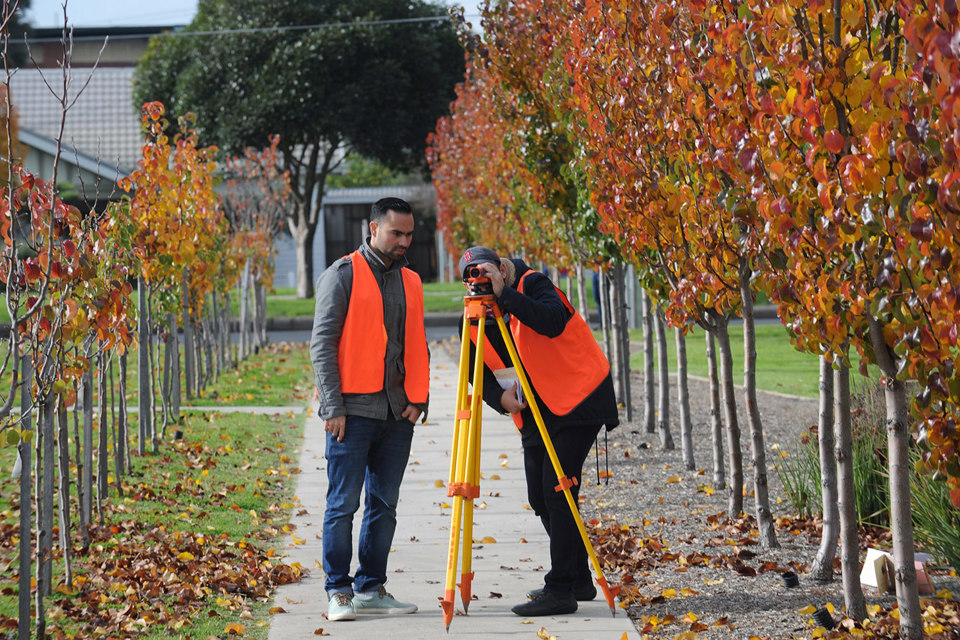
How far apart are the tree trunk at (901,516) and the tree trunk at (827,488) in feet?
3.82

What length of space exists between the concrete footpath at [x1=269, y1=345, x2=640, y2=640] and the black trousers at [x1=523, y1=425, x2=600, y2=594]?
0.59 feet

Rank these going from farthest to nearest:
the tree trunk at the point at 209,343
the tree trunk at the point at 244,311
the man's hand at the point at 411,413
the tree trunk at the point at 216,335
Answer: the tree trunk at the point at 244,311 → the tree trunk at the point at 216,335 → the tree trunk at the point at 209,343 → the man's hand at the point at 411,413

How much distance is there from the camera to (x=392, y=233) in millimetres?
5336

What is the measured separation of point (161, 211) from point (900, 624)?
7036 mm

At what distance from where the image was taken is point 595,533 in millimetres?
7062

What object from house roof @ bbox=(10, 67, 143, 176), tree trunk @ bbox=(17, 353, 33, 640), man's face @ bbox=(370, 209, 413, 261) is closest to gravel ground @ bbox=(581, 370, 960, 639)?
man's face @ bbox=(370, 209, 413, 261)

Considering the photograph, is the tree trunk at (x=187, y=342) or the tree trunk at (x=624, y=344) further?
the tree trunk at (x=187, y=342)

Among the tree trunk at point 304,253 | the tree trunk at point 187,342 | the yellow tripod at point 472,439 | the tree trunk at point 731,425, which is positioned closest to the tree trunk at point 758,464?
the tree trunk at point 731,425

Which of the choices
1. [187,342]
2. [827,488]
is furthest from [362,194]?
[827,488]

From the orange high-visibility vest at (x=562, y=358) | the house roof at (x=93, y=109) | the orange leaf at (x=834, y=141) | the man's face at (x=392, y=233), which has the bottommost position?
the orange high-visibility vest at (x=562, y=358)

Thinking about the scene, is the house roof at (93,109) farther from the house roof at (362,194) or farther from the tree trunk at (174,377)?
the tree trunk at (174,377)

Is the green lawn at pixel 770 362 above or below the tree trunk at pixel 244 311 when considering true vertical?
below

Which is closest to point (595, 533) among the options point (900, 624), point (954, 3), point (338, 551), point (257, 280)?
point (338, 551)

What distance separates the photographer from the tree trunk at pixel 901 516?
14.7ft
